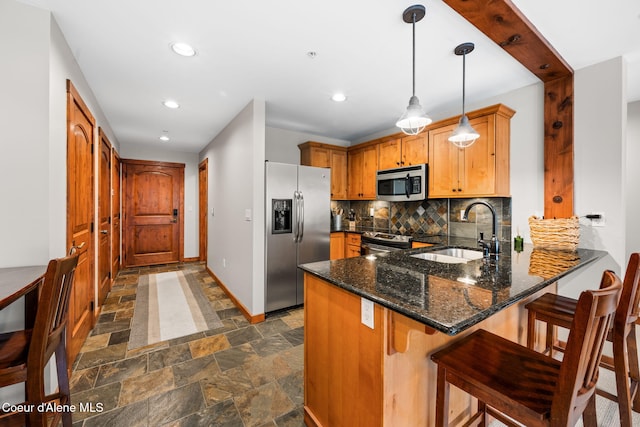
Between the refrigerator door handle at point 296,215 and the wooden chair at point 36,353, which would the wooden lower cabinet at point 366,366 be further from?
the refrigerator door handle at point 296,215

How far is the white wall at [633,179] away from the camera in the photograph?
323 cm

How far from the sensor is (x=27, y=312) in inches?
55.4

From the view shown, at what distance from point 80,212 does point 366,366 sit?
269 centimetres

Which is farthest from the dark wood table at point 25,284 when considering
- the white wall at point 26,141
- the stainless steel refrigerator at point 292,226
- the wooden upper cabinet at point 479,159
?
the wooden upper cabinet at point 479,159

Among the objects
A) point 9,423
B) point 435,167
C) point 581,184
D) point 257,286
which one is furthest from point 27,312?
point 581,184

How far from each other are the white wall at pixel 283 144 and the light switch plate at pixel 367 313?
343 cm

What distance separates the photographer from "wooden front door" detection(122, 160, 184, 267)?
5.48m

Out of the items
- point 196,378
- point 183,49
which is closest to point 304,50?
point 183,49

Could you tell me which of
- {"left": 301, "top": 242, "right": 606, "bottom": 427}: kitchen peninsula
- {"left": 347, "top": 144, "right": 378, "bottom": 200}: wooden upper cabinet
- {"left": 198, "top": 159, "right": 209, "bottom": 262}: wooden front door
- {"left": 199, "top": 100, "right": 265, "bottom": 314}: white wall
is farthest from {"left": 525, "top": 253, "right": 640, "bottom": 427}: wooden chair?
{"left": 198, "top": 159, "right": 209, "bottom": 262}: wooden front door

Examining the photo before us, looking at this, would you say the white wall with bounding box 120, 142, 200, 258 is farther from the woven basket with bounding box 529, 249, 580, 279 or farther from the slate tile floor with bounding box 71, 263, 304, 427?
the woven basket with bounding box 529, 249, 580, 279

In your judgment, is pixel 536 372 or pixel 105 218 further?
pixel 105 218

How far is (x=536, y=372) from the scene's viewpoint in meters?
1.09

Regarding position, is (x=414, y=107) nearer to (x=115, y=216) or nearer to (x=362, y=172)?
(x=362, y=172)

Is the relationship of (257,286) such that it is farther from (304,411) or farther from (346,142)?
(346,142)
